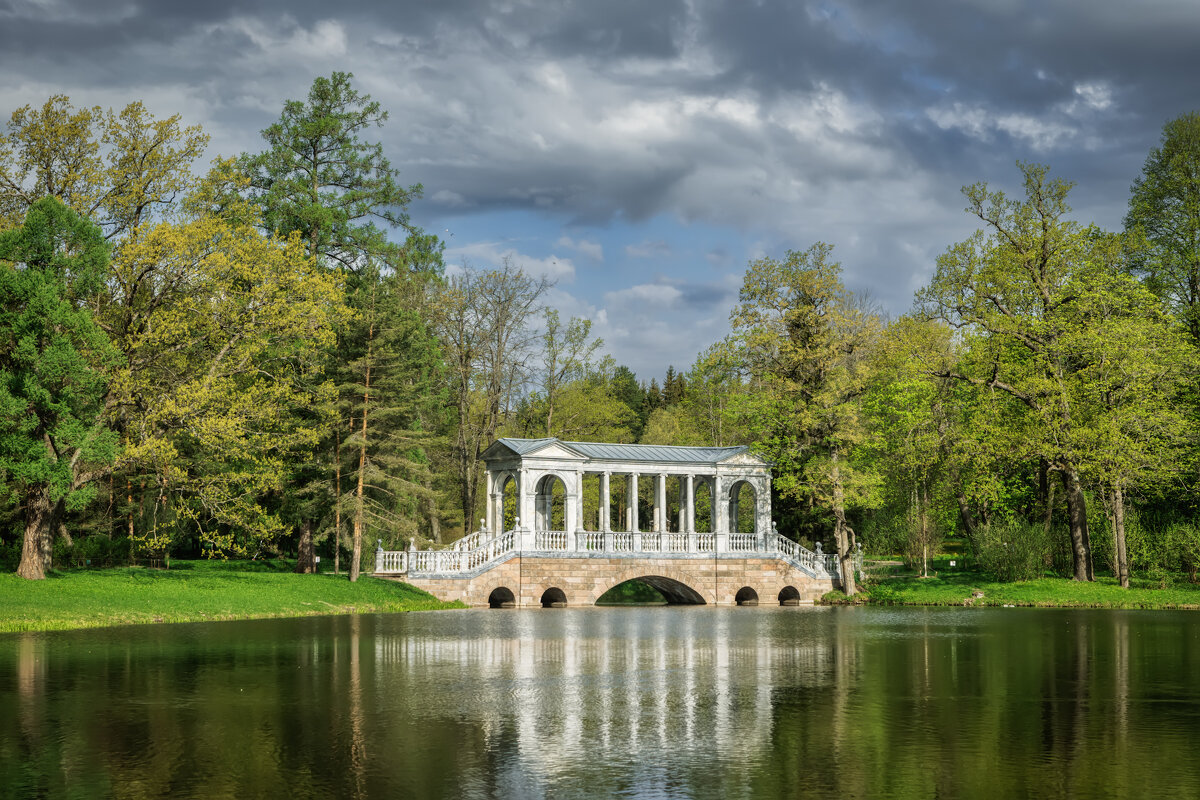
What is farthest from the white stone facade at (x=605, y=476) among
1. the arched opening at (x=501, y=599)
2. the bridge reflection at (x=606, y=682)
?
the bridge reflection at (x=606, y=682)

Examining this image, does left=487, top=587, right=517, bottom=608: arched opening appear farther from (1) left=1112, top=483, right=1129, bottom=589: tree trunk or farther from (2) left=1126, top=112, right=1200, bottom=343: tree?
(2) left=1126, top=112, right=1200, bottom=343: tree

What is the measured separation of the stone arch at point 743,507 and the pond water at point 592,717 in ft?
80.0

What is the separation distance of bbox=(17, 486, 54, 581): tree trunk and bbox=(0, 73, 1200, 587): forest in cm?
10

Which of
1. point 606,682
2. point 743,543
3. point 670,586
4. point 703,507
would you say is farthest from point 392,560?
point 703,507

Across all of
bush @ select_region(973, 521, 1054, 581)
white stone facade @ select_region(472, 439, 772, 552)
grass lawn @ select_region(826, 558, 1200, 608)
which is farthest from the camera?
white stone facade @ select_region(472, 439, 772, 552)

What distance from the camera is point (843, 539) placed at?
4597cm

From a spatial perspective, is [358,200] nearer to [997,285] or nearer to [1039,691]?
[997,285]

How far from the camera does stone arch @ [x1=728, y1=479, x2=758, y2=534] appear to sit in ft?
162

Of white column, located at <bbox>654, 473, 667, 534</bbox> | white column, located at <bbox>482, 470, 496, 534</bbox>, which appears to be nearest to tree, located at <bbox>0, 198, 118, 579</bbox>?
white column, located at <bbox>482, 470, 496, 534</bbox>

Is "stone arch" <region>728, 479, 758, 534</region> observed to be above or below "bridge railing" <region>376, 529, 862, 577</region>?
above

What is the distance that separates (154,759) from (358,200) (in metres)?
43.2

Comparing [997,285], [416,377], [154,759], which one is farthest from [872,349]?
[154,759]

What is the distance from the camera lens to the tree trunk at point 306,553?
42.9m

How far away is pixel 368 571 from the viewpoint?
139 feet
